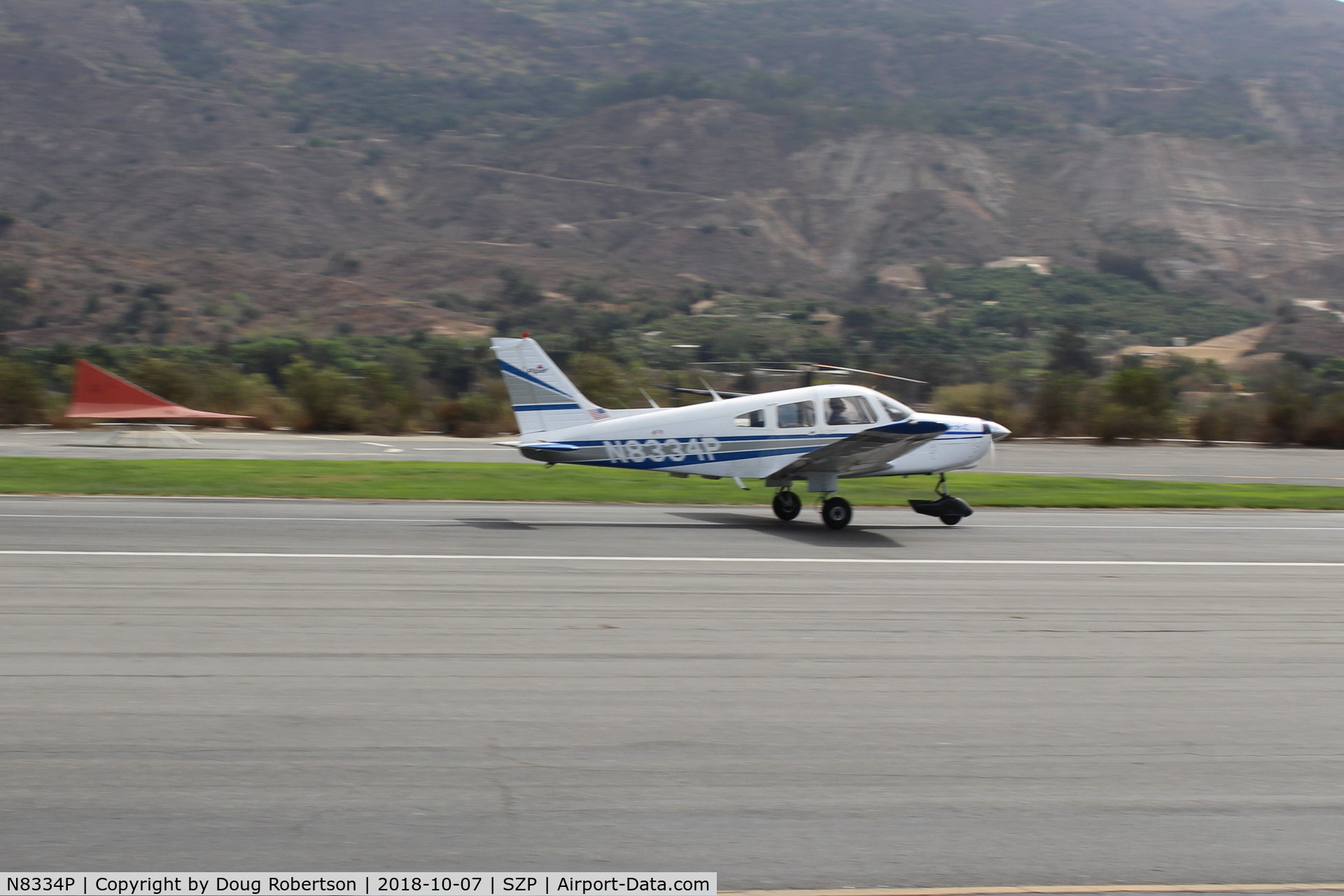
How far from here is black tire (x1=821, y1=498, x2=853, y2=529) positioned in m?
17.7

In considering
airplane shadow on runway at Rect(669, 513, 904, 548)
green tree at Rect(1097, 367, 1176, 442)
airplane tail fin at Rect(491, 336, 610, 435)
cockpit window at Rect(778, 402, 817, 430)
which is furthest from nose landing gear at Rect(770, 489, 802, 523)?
green tree at Rect(1097, 367, 1176, 442)

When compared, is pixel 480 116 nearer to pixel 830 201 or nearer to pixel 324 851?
pixel 830 201

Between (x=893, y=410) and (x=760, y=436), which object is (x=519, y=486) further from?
(x=893, y=410)

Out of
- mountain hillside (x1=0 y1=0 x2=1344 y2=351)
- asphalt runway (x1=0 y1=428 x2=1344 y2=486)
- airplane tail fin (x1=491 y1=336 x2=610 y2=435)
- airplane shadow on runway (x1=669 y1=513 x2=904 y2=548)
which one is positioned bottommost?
airplane shadow on runway (x1=669 y1=513 x2=904 y2=548)

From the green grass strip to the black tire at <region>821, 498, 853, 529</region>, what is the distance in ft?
12.6

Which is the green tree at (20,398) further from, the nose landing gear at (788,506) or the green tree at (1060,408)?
the green tree at (1060,408)

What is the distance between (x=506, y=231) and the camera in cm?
13200

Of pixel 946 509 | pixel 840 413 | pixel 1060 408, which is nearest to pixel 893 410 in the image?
pixel 840 413

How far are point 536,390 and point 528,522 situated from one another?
6.18 feet

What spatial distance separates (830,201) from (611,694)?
426ft

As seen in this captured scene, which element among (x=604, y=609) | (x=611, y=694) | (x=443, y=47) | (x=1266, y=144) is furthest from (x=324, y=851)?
(x=443, y=47)

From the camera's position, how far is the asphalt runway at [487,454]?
95.2 feet

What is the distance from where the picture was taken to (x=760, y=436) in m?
18.1

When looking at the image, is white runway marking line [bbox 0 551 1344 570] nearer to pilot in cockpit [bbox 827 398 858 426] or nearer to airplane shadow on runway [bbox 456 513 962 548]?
airplane shadow on runway [bbox 456 513 962 548]
